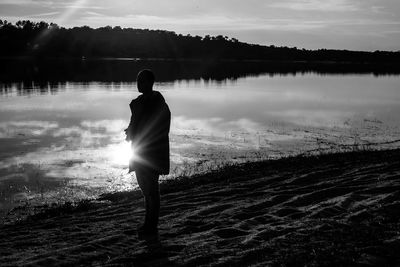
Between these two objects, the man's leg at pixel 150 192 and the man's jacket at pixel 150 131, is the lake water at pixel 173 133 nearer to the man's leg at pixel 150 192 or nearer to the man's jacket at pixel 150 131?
the man's leg at pixel 150 192

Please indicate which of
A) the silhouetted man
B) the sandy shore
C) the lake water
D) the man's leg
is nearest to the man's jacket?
the silhouetted man

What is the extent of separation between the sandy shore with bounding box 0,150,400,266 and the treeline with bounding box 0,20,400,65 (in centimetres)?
13643

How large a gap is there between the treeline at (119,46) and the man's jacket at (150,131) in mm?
138663

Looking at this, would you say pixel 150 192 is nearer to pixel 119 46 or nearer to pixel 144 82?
pixel 144 82

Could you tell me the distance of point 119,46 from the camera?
17375 centimetres

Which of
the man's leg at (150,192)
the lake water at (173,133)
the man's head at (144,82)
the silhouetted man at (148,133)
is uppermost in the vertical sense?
the man's head at (144,82)

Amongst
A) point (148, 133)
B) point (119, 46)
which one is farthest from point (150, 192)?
point (119, 46)

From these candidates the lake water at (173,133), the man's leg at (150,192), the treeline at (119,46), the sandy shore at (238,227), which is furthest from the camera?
the treeline at (119,46)

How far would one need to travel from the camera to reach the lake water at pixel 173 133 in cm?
1369

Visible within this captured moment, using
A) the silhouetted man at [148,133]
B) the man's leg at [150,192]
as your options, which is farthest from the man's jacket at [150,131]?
the man's leg at [150,192]

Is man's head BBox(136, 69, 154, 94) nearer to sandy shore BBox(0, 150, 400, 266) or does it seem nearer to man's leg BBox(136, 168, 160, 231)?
man's leg BBox(136, 168, 160, 231)

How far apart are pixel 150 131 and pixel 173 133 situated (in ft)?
50.9

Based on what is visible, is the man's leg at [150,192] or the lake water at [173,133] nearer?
the man's leg at [150,192]

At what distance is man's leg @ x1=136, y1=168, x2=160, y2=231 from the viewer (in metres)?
6.77
